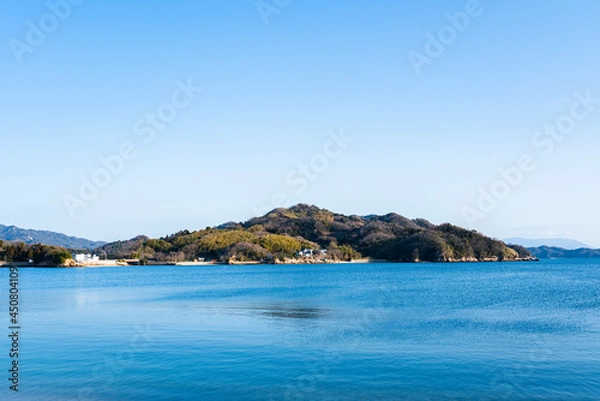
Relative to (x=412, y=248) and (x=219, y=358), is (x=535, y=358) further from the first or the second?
(x=412, y=248)

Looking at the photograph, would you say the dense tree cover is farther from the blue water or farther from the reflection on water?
the reflection on water

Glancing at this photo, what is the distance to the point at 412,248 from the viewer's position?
199250 mm

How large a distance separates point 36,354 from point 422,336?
1815 centimetres

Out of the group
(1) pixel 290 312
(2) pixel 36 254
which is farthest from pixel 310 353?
(2) pixel 36 254

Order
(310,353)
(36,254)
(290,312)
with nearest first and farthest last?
(310,353), (290,312), (36,254)

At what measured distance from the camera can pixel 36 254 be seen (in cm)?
15725

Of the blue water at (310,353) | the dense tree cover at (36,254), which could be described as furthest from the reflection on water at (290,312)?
the dense tree cover at (36,254)

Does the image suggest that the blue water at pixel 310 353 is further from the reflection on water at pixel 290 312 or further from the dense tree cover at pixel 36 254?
the dense tree cover at pixel 36 254

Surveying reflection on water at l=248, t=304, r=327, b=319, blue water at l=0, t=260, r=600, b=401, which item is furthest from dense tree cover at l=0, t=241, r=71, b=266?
reflection on water at l=248, t=304, r=327, b=319

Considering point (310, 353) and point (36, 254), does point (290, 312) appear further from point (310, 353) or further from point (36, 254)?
point (36, 254)

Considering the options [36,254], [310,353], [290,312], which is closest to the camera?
[310,353]

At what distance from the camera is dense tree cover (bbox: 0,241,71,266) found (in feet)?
507

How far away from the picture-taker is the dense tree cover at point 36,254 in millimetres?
154438

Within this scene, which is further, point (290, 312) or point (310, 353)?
point (290, 312)
